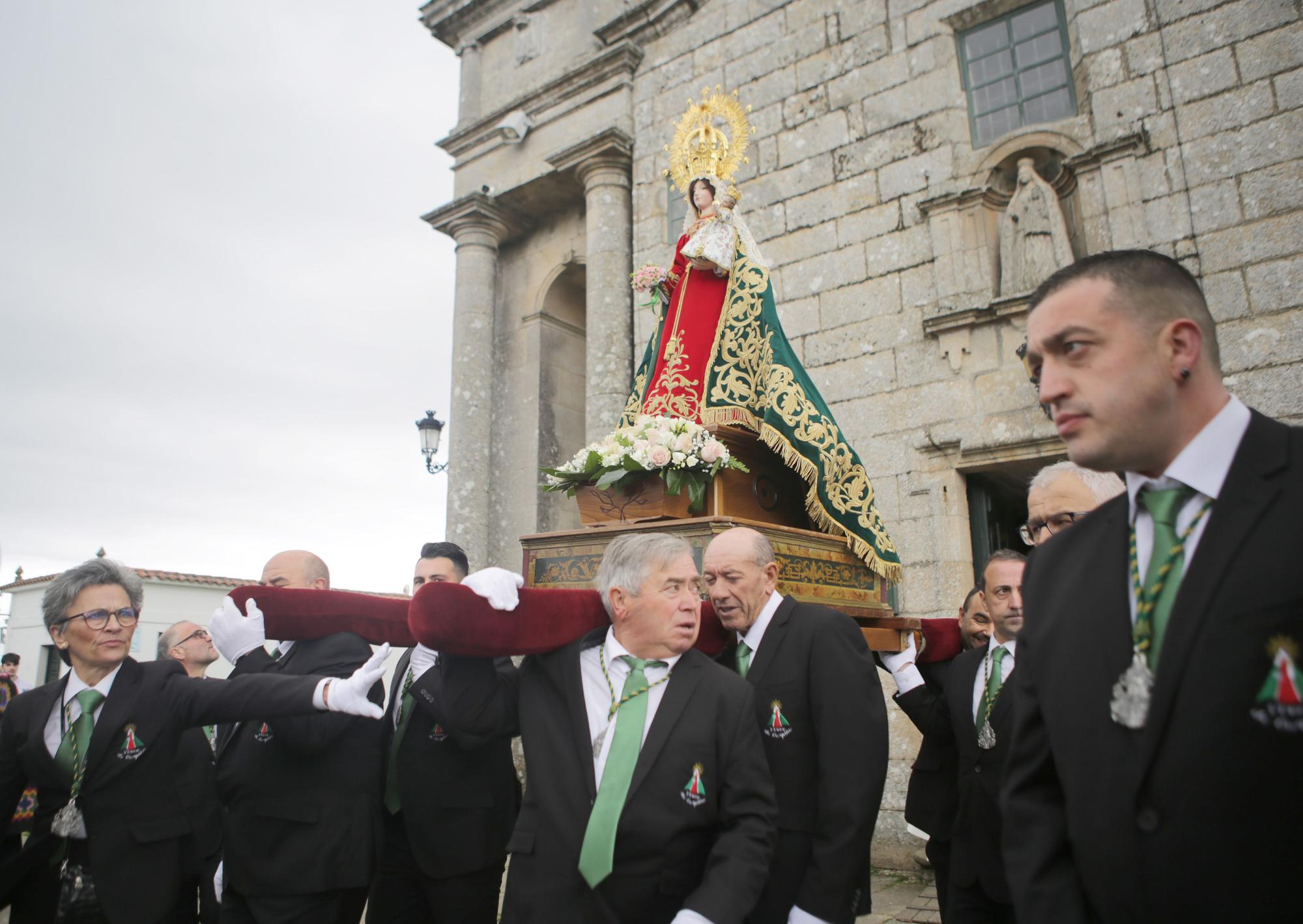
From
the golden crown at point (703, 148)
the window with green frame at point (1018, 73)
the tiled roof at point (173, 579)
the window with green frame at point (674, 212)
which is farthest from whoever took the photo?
the tiled roof at point (173, 579)

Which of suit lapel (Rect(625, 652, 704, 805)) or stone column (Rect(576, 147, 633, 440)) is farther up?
stone column (Rect(576, 147, 633, 440))

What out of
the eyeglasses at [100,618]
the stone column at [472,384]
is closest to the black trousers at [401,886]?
the eyeglasses at [100,618]

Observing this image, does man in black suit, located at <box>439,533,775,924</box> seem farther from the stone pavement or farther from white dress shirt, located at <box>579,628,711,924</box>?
the stone pavement

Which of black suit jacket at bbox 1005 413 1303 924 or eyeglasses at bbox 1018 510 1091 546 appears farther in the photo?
eyeglasses at bbox 1018 510 1091 546

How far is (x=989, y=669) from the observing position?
10.1ft

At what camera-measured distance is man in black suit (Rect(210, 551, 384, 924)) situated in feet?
9.18

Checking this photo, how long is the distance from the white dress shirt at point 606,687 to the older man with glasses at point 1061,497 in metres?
1.31

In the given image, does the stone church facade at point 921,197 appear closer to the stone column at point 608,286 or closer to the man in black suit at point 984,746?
the stone column at point 608,286

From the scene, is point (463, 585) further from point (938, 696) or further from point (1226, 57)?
point (1226, 57)

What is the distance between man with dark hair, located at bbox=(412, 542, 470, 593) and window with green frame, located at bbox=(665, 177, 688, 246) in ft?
18.9

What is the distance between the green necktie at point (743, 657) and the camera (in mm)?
2816

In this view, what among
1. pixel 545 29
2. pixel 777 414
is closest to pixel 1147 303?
pixel 777 414

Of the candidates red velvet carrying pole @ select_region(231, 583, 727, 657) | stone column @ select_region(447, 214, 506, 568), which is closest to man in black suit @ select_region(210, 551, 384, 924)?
red velvet carrying pole @ select_region(231, 583, 727, 657)

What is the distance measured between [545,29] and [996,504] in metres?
8.24
